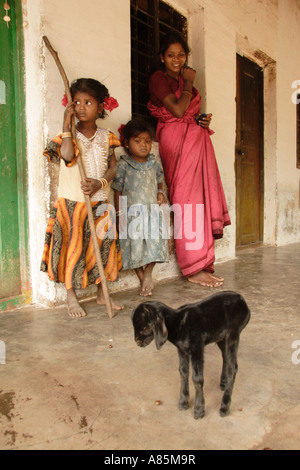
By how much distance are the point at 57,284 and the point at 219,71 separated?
299 cm

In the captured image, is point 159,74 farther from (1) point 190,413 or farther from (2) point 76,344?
(1) point 190,413

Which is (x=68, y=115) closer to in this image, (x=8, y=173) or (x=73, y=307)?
(x=8, y=173)

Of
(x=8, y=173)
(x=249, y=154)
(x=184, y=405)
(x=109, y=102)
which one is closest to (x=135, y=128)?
(x=109, y=102)

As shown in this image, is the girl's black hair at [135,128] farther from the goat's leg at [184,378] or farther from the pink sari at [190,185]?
the goat's leg at [184,378]

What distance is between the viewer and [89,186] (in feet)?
7.80

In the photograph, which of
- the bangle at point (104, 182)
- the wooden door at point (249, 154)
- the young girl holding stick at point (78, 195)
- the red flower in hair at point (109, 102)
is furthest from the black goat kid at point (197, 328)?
the wooden door at point (249, 154)

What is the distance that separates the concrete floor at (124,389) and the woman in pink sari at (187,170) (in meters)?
0.98

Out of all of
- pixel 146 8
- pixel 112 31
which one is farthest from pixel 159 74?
pixel 146 8

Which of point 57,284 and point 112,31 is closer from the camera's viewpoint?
point 57,284

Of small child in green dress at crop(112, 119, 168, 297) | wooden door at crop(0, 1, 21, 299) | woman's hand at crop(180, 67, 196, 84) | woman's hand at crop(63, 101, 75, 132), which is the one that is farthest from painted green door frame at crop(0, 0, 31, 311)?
woman's hand at crop(180, 67, 196, 84)

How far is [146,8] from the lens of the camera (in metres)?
3.65

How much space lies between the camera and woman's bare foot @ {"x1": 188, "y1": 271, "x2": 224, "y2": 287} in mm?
3283

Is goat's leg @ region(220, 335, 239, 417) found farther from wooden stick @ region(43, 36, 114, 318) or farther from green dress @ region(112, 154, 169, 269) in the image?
green dress @ region(112, 154, 169, 269)

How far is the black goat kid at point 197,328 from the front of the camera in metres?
1.19
